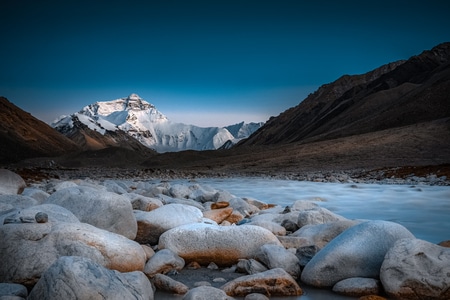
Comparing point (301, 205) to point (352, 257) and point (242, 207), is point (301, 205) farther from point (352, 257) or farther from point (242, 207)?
point (352, 257)

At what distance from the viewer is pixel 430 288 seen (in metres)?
4.27

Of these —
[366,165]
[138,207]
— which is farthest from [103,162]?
[138,207]

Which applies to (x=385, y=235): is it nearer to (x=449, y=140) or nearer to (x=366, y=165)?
Result: (x=366, y=165)

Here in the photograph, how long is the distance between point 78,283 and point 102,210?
2.88 metres

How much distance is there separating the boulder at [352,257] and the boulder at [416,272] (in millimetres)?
394

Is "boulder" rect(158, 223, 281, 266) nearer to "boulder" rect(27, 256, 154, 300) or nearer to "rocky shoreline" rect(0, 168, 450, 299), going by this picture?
"rocky shoreline" rect(0, 168, 450, 299)

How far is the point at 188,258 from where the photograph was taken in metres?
5.94

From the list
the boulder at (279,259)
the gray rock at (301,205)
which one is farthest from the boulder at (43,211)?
the gray rock at (301,205)

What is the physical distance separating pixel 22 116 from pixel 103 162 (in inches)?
4160

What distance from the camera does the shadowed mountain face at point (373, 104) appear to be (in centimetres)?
7081

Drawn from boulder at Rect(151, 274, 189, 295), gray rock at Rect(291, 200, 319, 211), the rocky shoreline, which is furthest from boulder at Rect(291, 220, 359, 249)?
gray rock at Rect(291, 200, 319, 211)

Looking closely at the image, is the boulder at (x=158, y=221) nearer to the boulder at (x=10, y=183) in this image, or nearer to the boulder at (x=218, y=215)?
the boulder at (x=218, y=215)

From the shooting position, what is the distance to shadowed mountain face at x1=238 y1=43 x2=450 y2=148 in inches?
2788

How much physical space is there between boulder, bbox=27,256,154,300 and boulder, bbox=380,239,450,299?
8.63 ft
